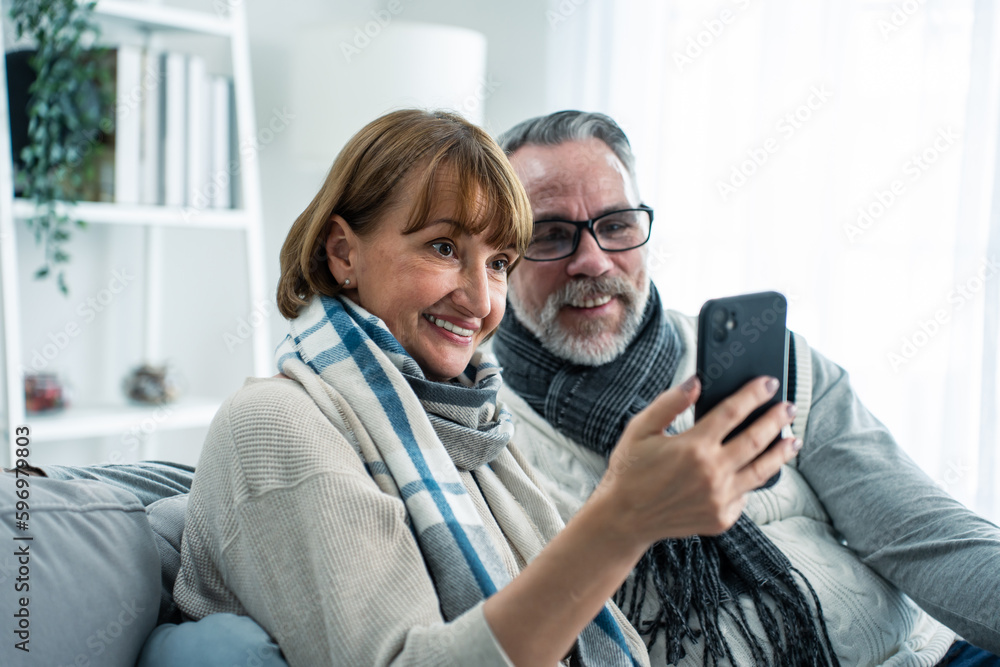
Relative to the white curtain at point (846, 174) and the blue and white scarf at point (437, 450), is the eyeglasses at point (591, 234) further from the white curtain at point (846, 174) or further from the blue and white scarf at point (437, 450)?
the white curtain at point (846, 174)

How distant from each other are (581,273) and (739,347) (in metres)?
0.62

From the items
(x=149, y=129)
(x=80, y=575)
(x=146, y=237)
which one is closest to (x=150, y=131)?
(x=149, y=129)

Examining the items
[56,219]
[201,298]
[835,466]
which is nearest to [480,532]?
[835,466]

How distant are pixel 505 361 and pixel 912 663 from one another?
2.52 feet

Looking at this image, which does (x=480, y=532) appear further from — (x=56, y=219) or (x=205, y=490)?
(x=56, y=219)

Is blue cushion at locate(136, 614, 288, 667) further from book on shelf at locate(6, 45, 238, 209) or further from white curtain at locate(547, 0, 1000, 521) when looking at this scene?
white curtain at locate(547, 0, 1000, 521)

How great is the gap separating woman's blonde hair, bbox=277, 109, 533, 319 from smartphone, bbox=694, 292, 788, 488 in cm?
31

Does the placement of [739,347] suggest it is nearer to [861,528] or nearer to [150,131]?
[861,528]

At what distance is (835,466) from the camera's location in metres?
1.28

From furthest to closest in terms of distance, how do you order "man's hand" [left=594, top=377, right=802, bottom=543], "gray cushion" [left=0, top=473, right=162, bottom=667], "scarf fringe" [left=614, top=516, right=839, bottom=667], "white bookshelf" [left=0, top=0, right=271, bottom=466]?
"white bookshelf" [left=0, top=0, right=271, bottom=466]
"scarf fringe" [left=614, top=516, right=839, bottom=667]
"gray cushion" [left=0, top=473, right=162, bottom=667]
"man's hand" [left=594, top=377, right=802, bottom=543]

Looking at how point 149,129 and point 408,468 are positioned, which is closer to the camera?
point 408,468

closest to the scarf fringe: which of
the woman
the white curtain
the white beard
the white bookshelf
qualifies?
the woman

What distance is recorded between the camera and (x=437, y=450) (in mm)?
871

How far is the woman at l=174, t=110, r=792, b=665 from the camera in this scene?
0.65 meters
